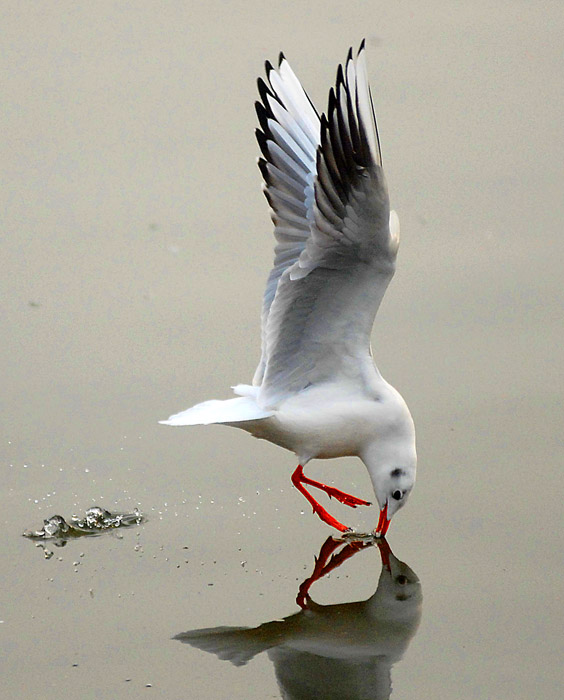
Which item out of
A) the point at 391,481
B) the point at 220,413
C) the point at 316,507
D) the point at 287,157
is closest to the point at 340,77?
the point at 287,157

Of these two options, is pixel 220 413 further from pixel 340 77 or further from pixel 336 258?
pixel 340 77

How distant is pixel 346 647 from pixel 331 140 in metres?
1.43

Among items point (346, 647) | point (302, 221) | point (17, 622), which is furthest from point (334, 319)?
point (17, 622)

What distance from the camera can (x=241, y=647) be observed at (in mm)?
3115

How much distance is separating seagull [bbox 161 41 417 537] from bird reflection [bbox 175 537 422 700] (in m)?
0.49

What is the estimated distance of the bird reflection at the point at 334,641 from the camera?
2912 mm

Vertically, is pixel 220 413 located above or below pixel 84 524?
above

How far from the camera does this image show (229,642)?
3.15 metres

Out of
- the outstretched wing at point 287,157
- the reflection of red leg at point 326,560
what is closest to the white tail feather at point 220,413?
the outstretched wing at point 287,157

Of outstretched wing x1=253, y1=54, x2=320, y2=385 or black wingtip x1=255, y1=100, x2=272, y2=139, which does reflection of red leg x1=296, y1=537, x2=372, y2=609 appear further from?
black wingtip x1=255, y1=100, x2=272, y2=139

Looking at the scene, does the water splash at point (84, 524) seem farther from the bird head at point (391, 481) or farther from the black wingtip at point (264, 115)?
the black wingtip at point (264, 115)

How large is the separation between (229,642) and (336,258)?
1202 mm

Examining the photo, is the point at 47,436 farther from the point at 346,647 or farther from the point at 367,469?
the point at 346,647

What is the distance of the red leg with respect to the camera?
153 inches
